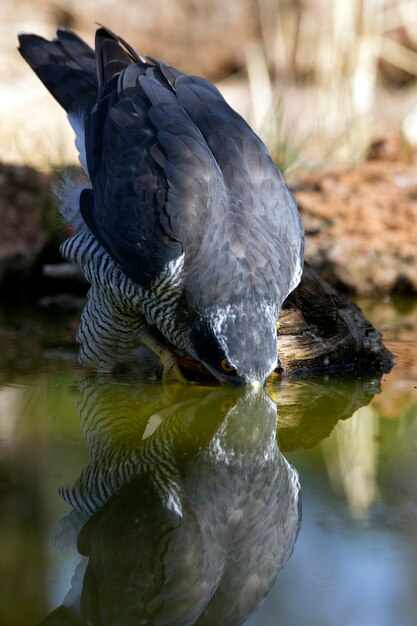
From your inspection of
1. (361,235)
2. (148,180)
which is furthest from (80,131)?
(361,235)

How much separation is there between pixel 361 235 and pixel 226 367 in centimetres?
323

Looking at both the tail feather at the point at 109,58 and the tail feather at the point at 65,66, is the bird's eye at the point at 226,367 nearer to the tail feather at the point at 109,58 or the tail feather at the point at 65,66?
the tail feather at the point at 109,58

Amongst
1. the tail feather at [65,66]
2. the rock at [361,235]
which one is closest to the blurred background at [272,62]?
the rock at [361,235]

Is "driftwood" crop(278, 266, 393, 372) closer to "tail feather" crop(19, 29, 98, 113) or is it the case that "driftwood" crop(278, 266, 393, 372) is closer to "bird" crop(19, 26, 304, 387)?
"bird" crop(19, 26, 304, 387)

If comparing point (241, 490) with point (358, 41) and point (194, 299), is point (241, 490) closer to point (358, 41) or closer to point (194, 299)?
point (194, 299)

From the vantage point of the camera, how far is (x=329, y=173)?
25.8 feet

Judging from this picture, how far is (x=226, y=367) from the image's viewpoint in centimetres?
452

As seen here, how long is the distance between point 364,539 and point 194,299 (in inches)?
69.0

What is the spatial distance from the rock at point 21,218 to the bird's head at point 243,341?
11.2 feet

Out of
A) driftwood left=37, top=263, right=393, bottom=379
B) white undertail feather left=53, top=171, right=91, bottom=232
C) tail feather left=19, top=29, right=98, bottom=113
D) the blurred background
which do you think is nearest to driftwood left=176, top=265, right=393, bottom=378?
driftwood left=37, top=263, right=393, bottom=379

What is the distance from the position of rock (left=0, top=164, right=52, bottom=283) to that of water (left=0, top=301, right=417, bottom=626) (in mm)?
2421

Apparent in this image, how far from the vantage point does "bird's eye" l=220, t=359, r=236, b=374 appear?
14.7 feet

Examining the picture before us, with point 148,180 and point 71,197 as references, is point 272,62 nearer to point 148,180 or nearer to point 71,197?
point 71,197

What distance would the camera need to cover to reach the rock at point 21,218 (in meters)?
7.61
